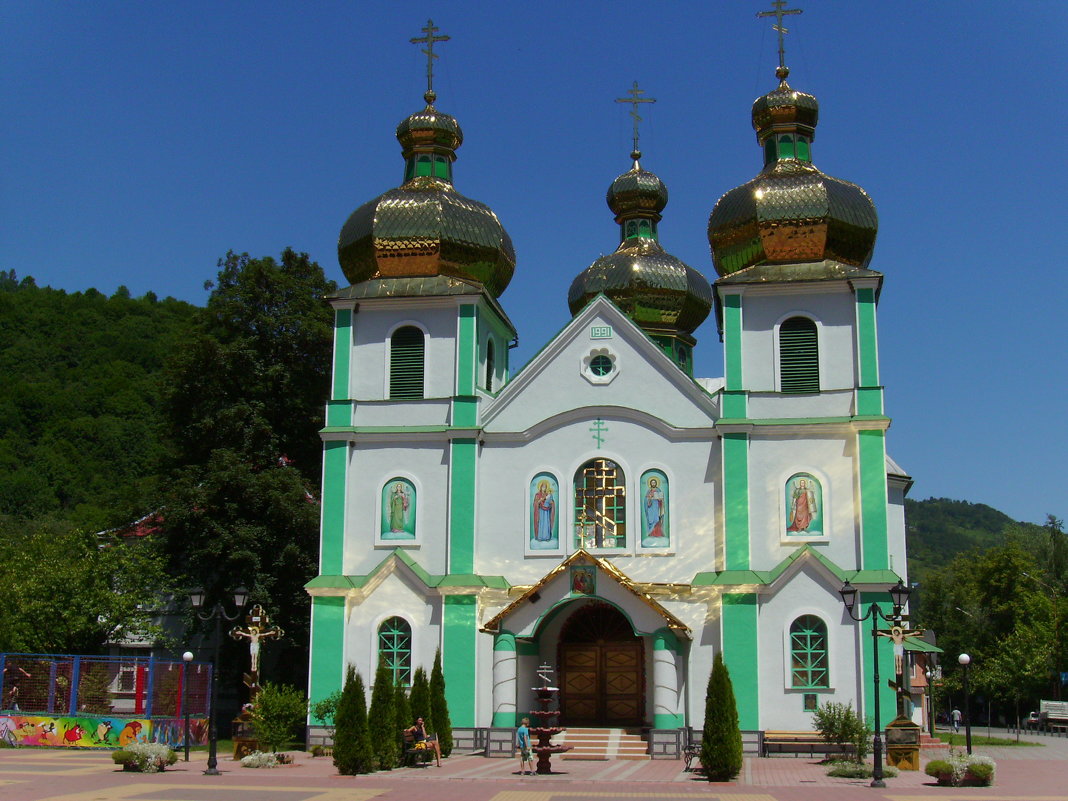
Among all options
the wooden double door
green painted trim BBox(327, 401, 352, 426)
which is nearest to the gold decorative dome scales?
green painted trim BBox(327, 401, 352, 426)

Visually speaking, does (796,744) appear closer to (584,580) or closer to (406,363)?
(584,580)

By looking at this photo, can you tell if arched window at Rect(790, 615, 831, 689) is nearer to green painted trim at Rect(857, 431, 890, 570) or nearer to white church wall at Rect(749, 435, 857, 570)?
white church wall at Rect(749, 435, 857, 570)

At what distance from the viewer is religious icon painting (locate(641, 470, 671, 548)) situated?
24641 millimetres

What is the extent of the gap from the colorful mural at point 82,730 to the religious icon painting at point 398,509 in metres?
5.73

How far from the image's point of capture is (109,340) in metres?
55.7

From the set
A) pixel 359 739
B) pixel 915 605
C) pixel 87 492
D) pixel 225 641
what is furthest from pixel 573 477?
pixel 915 605

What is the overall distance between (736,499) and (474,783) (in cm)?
871

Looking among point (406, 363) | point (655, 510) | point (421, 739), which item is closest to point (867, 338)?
point (655, 510)

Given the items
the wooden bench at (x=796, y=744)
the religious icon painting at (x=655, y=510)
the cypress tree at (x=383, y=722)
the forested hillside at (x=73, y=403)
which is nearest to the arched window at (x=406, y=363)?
the religious icon painting at (x=655, y=510)

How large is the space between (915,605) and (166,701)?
192ft

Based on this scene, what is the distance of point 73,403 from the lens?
53.5 metres

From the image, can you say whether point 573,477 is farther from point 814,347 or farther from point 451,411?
point 814,347

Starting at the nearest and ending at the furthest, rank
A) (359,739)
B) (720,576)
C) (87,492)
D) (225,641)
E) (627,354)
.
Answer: (359,739), (720,576), (627,354), (225,641), (87,492)

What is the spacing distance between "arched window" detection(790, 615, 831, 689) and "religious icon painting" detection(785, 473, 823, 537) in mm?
1735
